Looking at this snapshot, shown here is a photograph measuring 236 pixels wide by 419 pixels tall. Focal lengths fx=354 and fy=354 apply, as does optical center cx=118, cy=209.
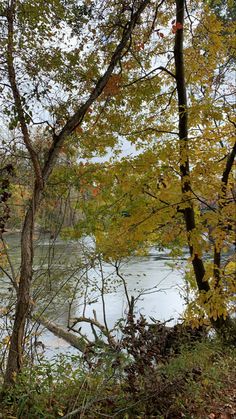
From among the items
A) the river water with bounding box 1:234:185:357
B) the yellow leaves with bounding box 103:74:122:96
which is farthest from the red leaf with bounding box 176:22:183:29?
the river water with bounding box 1:234:185:357

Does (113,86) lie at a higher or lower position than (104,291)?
higher

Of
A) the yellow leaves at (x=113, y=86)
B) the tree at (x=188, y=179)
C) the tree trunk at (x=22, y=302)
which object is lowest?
the tree trunk at (x=22, y=302)

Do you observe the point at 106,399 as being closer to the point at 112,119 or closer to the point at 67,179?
the point at 67,179

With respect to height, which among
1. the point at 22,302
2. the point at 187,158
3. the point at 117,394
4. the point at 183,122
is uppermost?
the point at 183,122

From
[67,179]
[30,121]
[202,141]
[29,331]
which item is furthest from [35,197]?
[202,141]

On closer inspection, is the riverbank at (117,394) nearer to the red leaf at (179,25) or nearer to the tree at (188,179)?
the tree at (188,179)

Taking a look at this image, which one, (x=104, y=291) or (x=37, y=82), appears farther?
(x=104, y=291)

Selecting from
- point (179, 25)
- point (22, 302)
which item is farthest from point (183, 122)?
point (22, 302)

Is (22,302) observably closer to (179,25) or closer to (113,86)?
(113,86)

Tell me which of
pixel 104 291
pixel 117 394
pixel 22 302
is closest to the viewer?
pixel 117 394

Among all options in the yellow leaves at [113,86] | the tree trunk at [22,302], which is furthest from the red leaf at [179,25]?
the tree trunk at [22,302]

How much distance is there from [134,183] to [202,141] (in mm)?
715

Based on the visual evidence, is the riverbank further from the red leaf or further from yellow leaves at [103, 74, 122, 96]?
→ the red leaf

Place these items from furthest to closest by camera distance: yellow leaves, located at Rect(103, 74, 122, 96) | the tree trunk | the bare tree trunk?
yellow leaves, located at Rect(103, 74, 122, 96) → the bare tree trunk → the tree trunk
